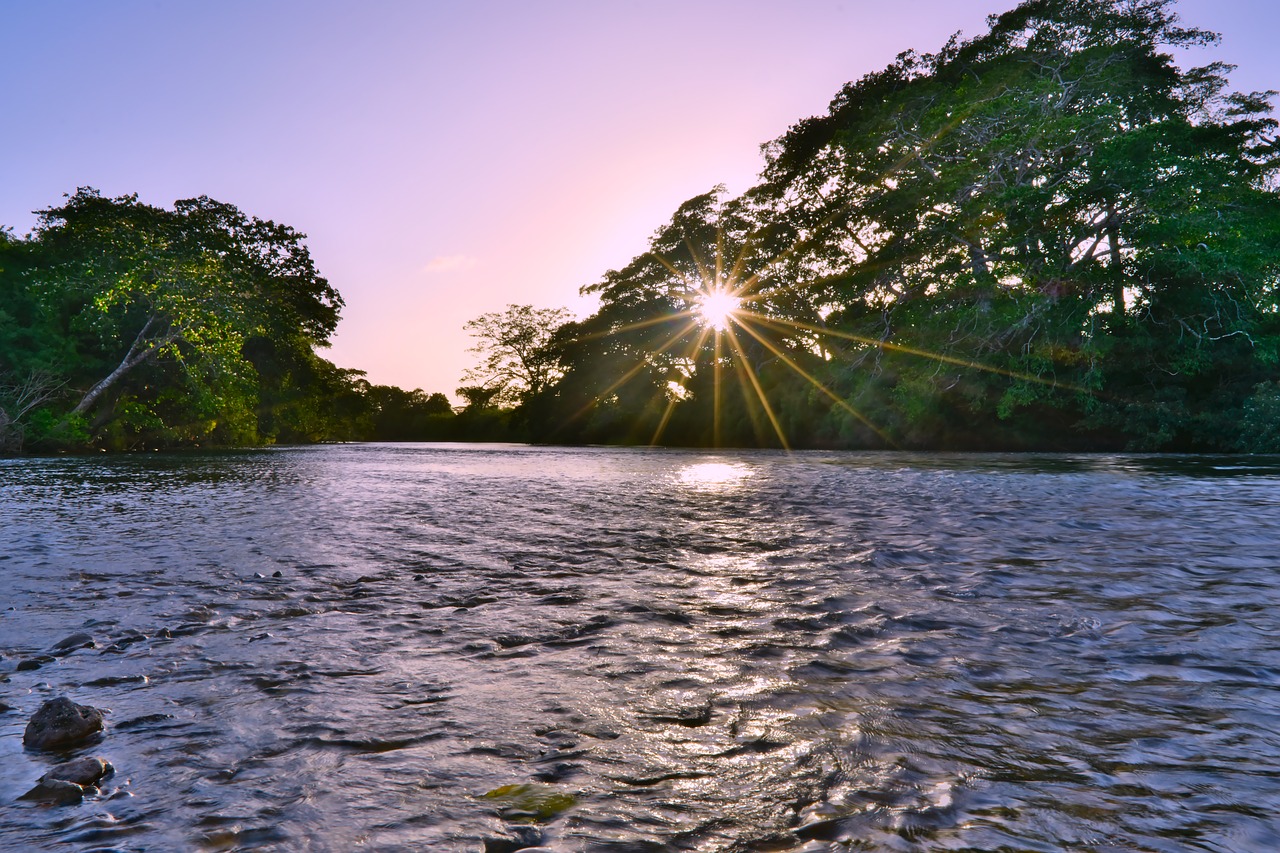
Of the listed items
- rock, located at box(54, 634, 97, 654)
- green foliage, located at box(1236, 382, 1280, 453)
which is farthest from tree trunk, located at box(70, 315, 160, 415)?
green foliage, located at box(1236, 382, 1280, 453)

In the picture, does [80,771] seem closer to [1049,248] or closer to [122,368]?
[1049,248]

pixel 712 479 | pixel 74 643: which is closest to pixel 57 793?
pixel 74 643

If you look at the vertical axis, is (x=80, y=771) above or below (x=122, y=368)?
below

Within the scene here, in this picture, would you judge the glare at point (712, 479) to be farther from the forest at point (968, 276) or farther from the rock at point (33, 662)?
the forest at point (968, 276)

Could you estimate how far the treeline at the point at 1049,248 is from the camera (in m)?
22.5

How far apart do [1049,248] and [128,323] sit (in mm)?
36335

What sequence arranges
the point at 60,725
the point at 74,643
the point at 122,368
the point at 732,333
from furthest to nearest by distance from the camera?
the point at 732,333 → the point at 122,368 → the point at 74,643 → the point at 60,725

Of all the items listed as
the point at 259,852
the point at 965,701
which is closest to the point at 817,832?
the point at 965,701

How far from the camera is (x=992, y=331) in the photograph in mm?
25219

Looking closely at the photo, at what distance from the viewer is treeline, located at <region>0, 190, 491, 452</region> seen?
2625cm

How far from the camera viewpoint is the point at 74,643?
11.3ft

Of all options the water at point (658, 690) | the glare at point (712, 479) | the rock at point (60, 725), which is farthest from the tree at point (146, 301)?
the rock at point (60, 725)

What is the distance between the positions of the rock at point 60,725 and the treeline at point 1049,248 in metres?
26.5

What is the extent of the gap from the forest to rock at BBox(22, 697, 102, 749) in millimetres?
26470
